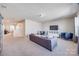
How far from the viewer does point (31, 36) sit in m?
2.38

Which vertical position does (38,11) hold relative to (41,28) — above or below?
above

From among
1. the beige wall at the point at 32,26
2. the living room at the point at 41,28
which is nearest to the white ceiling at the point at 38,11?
the living room at the point at 41,28

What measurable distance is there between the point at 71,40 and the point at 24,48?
1.08 meters

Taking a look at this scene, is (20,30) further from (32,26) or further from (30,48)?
(30,48)

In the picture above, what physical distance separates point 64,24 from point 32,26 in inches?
30.1

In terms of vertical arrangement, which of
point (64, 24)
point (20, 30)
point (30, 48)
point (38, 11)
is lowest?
point (30, 48)

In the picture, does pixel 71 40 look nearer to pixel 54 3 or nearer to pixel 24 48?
pixel 54 3

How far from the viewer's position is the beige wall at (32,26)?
238 centimetres

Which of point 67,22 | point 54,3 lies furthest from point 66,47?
point 54,3

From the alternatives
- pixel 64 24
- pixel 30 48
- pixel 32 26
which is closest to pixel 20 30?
pixel 32 26

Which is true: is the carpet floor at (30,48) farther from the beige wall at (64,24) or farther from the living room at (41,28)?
the beige wall at (64,24)

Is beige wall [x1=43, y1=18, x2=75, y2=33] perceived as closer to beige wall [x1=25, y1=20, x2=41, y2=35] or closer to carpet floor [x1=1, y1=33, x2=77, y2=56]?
beige wall [x1=25, y1=20, x2=41, y2=35]

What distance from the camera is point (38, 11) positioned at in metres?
2.26

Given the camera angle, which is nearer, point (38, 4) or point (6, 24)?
point (38, 4)
